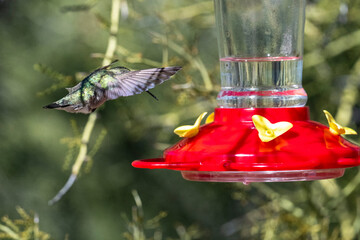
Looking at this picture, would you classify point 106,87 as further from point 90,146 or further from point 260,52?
point 90,146

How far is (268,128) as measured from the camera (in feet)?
6.04

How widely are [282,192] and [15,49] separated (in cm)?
228

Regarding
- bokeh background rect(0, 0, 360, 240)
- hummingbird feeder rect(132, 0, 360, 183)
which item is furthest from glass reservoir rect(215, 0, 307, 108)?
bokeh background rect(0, 0, 360, 240)

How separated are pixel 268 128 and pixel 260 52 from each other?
0.51 m

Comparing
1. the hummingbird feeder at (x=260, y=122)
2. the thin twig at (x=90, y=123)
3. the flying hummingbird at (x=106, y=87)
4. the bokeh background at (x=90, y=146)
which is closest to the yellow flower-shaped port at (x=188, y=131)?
the hummingbird feeder at (x=260, y=122)

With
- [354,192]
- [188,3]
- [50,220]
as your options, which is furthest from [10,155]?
[354,192]

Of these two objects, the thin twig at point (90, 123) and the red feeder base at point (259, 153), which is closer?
the red feeder base at point (259, 153)

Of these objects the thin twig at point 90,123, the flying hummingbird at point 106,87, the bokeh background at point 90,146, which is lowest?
the bokeh background at point 90,146

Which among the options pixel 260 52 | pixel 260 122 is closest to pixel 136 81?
pixel 260 122

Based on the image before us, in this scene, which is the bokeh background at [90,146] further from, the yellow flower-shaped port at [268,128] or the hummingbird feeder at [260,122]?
the yellow flower-shaped port at [268,128]

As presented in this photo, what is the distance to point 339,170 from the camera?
1.95 meters

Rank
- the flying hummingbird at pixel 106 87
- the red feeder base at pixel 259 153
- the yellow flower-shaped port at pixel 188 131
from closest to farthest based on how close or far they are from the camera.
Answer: the red feeder base at pixel 259 153
the flying hummingbird at pixel 106 87
the yellow flower-shaped port at pixel 188 131

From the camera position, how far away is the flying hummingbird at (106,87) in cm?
191

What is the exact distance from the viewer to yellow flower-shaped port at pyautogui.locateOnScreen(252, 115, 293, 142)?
1.83 metres
